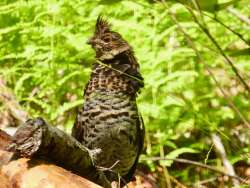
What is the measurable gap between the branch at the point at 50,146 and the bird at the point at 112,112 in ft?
3.79

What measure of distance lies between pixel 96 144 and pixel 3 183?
5.45 ft

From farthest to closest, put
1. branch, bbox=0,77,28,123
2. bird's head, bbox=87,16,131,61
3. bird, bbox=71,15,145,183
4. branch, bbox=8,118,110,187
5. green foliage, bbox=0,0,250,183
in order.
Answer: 1. branch, bbox=0,77,28,123
2. green foliage, bbox=0,0,250,183
3. bird's head, bbox=87,16,131,61
4. bird, bbox=71,15,145,183
5. branch, bbox=8,118,110,187

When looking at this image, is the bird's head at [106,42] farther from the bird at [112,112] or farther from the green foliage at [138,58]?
Result: the green foliage at [138,58]

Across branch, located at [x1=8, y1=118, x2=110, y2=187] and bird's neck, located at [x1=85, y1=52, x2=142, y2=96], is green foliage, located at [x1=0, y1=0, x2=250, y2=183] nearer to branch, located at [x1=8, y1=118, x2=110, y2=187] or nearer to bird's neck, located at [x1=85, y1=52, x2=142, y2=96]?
bird's neck, located at [x1=85, y1=52, x2=142, y2=96]

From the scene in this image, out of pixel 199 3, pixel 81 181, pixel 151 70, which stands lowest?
pixel 151 70

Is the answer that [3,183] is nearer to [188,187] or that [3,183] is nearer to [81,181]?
[81,181]

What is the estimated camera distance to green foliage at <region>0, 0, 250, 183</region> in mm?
5766

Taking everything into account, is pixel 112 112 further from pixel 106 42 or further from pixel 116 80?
pixel 106 42

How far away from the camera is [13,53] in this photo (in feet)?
19.2

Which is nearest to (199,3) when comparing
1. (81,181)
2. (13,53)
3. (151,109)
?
(81,181)

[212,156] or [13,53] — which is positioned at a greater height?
[13,53]

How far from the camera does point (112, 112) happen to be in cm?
412

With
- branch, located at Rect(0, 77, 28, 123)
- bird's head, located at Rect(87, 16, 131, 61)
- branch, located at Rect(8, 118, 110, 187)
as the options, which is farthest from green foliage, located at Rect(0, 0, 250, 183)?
branch, located at Rect(8, 118, 110, 187)

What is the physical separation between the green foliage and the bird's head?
107 centimetres
